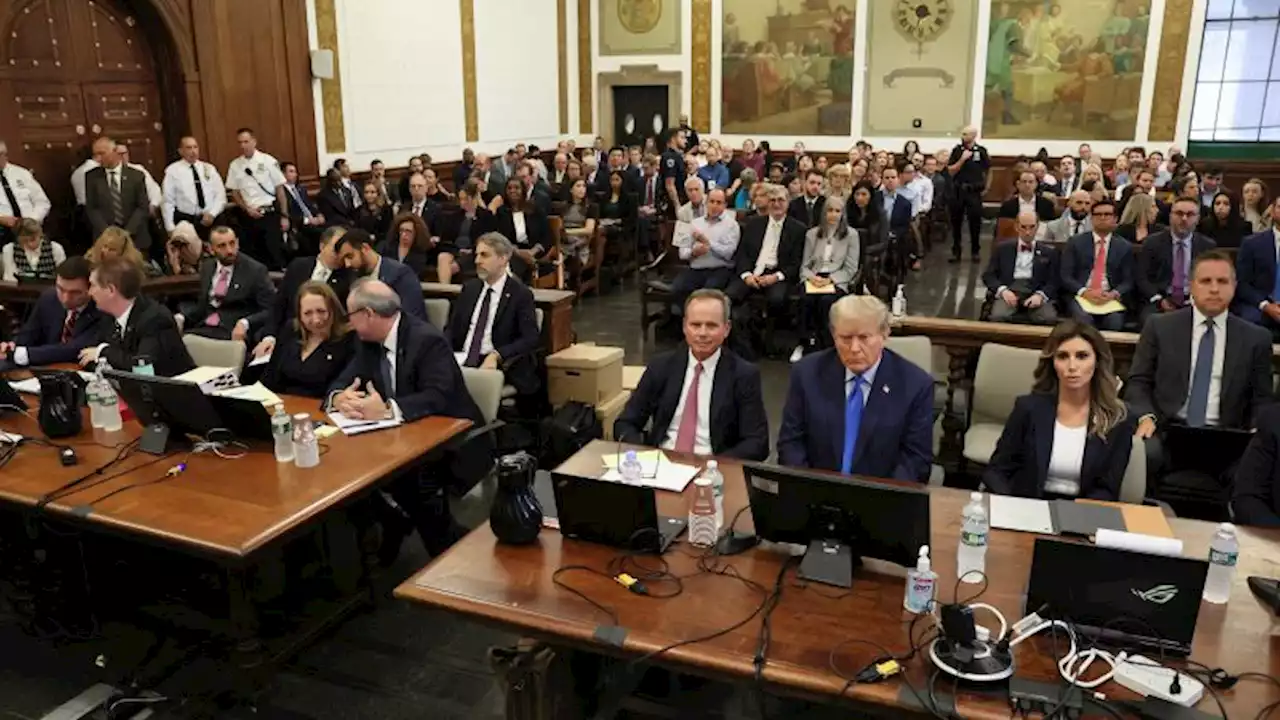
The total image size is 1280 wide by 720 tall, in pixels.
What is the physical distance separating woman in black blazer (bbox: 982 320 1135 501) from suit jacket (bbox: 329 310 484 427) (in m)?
2.14

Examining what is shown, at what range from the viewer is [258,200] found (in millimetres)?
10125

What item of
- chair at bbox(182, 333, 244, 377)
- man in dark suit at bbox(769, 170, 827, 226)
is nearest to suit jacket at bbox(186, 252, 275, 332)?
chair at bbox(182, 333, 244, 377)

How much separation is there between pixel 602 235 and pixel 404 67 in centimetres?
477

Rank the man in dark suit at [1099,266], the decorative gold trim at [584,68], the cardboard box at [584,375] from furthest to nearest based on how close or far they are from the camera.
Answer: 1. the decorative gold trim at [584,68]
2. the man in dark suit at [1099,266]
3. the cardboard box at [584,375]

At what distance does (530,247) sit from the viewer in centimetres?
885

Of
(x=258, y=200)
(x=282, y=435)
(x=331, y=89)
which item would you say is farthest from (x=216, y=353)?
(x=331, y=89)

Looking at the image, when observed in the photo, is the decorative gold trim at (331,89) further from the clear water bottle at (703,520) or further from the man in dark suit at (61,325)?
the clear water bottle at (703,520)

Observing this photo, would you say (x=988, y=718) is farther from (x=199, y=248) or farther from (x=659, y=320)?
(x=199, y=248)

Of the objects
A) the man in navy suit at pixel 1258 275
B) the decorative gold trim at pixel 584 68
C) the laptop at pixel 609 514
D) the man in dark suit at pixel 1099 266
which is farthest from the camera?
the decorative gold trim at pixel 584 68

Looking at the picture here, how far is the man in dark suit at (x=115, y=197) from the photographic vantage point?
862cm

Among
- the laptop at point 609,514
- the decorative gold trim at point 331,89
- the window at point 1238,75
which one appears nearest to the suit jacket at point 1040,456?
the laptop at point 609,514

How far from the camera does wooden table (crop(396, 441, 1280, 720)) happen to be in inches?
83.5

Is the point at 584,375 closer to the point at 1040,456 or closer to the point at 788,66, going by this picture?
the point at 1040,456

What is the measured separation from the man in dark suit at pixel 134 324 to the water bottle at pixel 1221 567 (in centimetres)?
411
